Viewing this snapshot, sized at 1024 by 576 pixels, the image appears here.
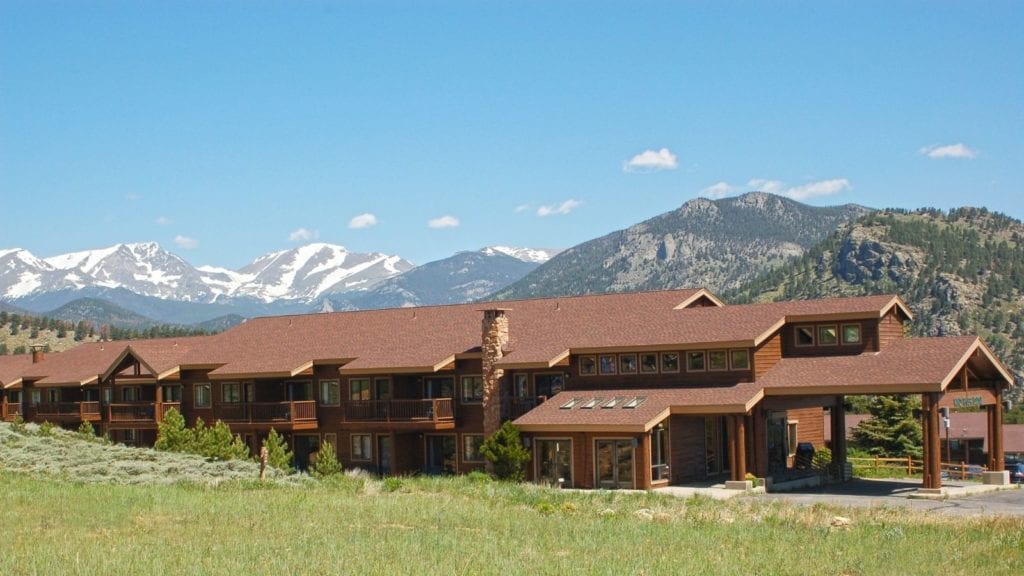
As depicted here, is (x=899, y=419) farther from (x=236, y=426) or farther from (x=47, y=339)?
(x=47, y=339)

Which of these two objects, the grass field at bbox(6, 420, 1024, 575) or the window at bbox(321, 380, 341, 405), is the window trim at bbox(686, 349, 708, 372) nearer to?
the grass field at bbox(6, 420, 1024, 575)

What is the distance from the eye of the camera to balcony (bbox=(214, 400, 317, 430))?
48.0 metres

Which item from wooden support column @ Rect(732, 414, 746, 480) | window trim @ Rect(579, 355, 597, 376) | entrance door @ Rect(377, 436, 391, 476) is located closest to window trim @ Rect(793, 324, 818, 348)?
wooden support column @ Rect(732, 414, 746, 480)

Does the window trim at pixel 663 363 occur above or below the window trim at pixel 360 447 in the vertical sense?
above

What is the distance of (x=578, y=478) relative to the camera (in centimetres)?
3919

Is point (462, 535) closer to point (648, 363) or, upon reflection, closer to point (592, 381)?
point (648, 363)

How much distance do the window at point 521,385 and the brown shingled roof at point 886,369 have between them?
8745 millimetres

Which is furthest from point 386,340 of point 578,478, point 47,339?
point 47,339

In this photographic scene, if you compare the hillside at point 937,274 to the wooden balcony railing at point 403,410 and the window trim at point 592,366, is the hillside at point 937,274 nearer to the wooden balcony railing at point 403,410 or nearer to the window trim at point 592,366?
the window trim at point 592,366

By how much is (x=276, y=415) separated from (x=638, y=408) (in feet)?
55.3

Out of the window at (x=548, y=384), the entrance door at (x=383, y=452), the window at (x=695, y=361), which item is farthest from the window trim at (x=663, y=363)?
the entrance door at (x=383, y=452)

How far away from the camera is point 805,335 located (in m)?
41.0

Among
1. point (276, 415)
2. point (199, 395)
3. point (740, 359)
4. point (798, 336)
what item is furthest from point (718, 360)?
point (199, 395)

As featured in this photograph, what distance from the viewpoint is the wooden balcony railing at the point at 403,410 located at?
44.3 m
